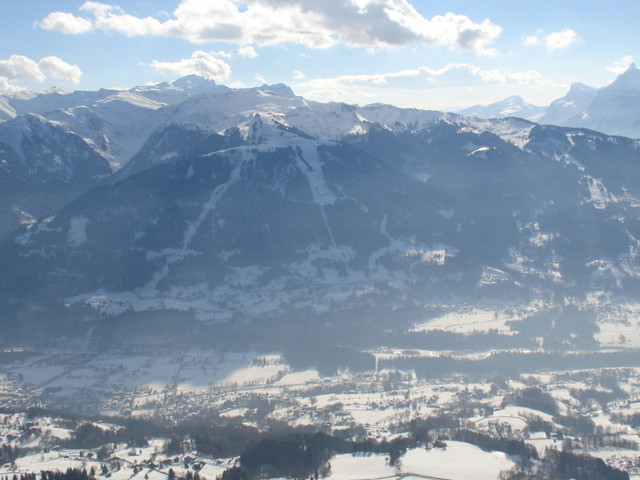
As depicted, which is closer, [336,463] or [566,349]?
[336,463]

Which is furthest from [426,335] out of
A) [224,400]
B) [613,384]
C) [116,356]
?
[116,356]

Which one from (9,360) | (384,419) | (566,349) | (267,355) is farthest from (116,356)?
(566,349)

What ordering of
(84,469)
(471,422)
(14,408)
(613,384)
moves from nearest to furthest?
(84,469)
(471,422)
(14,408)
(613,384)

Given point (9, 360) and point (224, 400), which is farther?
point (9, 360)

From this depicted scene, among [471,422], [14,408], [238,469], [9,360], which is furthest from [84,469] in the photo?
[9,360]

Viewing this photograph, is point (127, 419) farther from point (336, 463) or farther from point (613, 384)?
point (613, 384)

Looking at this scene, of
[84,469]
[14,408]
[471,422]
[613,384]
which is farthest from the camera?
[613,384]

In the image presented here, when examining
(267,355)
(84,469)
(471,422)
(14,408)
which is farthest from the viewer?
(267,355)

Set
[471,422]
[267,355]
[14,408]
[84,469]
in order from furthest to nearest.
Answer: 1. [267,355]
2. [14,408]
3. [471,422]
4. [84,469]

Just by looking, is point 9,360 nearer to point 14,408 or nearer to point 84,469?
point 14,408
